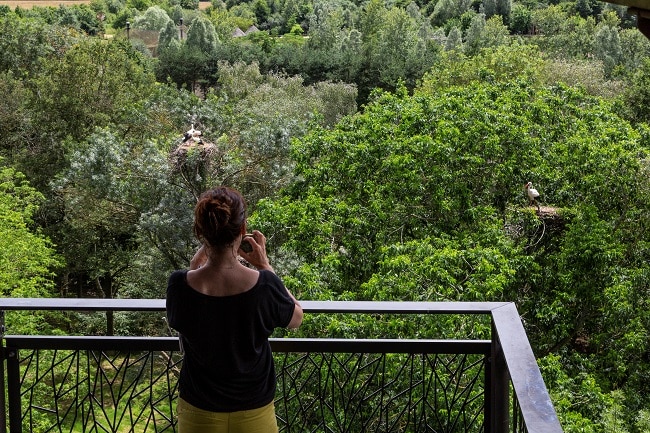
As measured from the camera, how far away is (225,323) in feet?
7.66

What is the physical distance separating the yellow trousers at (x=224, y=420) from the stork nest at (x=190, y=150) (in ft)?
45.8

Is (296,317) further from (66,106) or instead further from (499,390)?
(66,106)

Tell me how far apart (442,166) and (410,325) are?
3638 mm

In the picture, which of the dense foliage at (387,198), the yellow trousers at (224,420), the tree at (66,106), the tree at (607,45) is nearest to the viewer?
the yellow trousers at (224,420)

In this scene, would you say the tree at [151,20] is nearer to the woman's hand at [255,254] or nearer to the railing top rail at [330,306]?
the railing top rail at [330,306]

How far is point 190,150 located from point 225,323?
14159 mm

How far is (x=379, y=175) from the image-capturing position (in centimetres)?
1348

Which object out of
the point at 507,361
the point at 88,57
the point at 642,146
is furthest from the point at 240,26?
the point at 507,361

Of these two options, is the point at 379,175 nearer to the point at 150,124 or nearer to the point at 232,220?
the point at 150,124

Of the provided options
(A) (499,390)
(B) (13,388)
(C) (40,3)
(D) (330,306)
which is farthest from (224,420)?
(C) (40,3)

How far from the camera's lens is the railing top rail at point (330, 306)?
2965 mm

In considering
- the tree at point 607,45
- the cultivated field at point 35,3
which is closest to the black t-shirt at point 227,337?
the tree at point 607,45

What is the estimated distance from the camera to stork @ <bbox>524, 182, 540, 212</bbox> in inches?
498

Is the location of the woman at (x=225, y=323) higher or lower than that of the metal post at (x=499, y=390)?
higher
